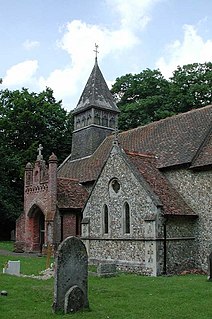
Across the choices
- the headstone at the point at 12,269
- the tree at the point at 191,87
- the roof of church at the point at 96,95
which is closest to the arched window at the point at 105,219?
the headstone at the point at 12,269

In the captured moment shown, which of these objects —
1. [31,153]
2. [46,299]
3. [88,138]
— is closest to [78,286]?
[46,299]

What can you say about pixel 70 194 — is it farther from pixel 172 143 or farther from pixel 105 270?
pixel 105 270

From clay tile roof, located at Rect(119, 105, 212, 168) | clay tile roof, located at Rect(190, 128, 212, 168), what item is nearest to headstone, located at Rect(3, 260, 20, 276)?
clay tile roof, located at Rect(119, 105, 212, 168)

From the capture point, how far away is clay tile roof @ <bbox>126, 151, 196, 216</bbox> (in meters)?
20.1

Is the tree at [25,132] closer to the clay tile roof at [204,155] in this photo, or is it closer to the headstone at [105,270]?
the clay tile roof at [204,155]

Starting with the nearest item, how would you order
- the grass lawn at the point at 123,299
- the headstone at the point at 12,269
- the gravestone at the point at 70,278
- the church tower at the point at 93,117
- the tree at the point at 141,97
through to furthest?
the grass lawn at the point at 123,299 < the gravestone at the point at 70,278 < the headstone at the point at 12,269 < the church tower at the point at 93,117 < the tree at the point at 141,97

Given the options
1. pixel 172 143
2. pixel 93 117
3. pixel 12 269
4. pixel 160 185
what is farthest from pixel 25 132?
pixel 12 269

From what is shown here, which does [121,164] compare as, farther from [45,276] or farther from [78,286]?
[78,286]

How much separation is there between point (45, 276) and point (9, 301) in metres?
5.63

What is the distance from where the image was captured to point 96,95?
35.7 metres

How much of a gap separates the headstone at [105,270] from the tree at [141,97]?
102ft

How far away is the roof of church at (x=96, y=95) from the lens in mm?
35438

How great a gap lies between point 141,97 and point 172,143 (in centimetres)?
2859

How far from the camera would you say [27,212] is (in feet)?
101
